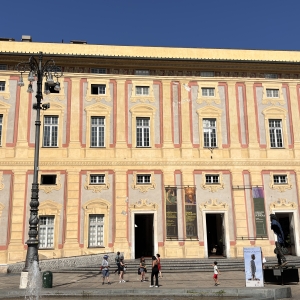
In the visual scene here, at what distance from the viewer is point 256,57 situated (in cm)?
2862

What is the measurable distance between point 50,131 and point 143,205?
7.99 meters

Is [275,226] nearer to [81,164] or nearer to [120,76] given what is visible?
[81,164]

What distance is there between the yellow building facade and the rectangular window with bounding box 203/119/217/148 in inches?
2.9

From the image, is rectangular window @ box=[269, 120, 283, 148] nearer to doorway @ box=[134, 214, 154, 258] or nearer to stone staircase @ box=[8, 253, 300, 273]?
stone staircase @ box=[8, 253, 300, 273]

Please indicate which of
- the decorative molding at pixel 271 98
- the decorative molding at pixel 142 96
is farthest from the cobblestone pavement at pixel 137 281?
the decorative molding at pixel 271 98

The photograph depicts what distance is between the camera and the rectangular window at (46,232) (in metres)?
23.8

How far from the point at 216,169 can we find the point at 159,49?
9909 millimetres

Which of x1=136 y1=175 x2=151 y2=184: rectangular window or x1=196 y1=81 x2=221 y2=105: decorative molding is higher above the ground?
x1=196 y1=81 x2=221 y2=105: decorative molding

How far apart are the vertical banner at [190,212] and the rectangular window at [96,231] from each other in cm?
550

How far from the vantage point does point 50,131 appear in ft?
83.5

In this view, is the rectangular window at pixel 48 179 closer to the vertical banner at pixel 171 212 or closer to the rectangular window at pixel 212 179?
the vertical banner at pixel 171 212

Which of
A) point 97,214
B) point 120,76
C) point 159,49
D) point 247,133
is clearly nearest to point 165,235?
point 97,214

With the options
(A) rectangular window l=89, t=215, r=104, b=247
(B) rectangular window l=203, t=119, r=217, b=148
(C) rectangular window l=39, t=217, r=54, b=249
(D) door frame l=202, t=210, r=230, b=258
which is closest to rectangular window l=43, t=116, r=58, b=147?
(C) rectangular window l=39, t=217, r=54, b=249

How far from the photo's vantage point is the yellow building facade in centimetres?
2420
